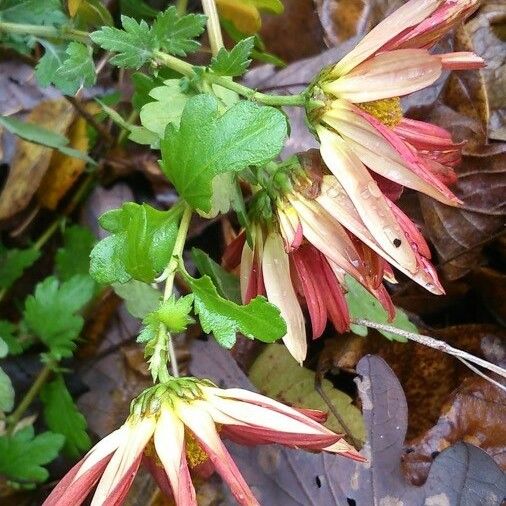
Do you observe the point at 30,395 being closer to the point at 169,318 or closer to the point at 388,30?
the point at 169,318

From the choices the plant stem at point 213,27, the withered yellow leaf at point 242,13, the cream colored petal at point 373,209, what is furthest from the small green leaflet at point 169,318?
the withered yellow leaf at point 242,13

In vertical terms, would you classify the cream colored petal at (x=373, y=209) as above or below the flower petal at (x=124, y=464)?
above

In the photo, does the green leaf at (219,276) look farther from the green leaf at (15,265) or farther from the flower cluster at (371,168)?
the green leaf at (15,265)

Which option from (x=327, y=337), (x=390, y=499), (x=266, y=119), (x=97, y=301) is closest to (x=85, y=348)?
(x=97, y=301)

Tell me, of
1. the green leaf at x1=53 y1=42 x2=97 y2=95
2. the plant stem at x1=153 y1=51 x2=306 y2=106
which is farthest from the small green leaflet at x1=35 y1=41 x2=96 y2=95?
the plant stem at x1=153 y1=51 x2=306 y2=106

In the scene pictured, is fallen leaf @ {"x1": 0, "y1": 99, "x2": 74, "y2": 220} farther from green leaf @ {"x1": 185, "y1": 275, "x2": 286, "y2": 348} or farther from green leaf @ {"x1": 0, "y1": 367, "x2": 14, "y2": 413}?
green leaf @ {"x1": 185, "y1": 275, "x2": 286, "y2": 348}

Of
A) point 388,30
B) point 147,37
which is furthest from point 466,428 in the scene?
point 147,37
